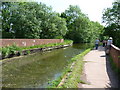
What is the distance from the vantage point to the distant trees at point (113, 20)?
28625mm

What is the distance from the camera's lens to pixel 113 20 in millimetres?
30406

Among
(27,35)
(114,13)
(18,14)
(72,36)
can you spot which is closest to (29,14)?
(18,14)

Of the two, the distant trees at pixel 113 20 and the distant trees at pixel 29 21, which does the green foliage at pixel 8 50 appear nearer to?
the distant trees at pixel 29 21

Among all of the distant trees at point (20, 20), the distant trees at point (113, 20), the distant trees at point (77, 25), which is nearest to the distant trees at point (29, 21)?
the distant trees at point (20, 20)

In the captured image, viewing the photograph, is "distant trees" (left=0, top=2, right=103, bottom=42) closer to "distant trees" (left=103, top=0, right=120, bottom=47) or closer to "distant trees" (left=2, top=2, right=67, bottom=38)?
"distant trees" (left=2, top=2, right=67, bottom=38)

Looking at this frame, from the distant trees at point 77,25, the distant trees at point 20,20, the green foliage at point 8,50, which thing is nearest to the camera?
the green foliage at point 8,50

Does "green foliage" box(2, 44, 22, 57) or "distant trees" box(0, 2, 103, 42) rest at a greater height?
"distant trees" box(0, 2, 103, 42)

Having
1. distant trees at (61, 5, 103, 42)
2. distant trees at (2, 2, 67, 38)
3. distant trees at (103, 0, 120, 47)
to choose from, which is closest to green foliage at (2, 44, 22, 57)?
distant trees at (2, 2, 67, 38)

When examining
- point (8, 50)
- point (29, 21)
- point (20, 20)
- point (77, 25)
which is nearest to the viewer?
point (8, 50)

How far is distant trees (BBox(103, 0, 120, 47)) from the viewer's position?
2862 cm

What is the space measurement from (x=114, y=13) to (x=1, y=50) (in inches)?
949

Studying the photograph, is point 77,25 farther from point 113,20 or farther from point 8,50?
point 8,50

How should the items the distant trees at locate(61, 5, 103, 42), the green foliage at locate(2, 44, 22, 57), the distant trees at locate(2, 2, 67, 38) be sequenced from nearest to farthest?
1. the green foliage at locate(2, 44, 22, 57)
2. the distant trees at locate(2, 2, 67, 38)
3. the distant trees at locate(61, 5, 103, 42)

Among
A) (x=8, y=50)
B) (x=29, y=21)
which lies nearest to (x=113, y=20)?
(x=29, y=21)
